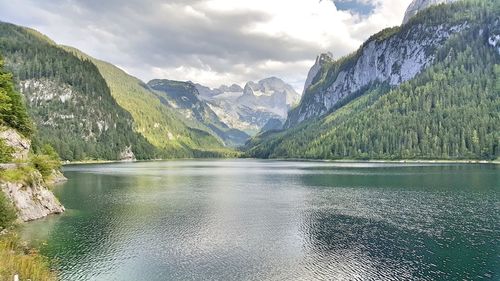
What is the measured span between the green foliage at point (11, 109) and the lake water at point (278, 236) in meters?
20.8

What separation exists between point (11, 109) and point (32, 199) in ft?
82.1

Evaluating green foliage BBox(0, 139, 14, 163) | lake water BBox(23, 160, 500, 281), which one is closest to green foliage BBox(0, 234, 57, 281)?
lake water BBox(23, 160, 500, 281)

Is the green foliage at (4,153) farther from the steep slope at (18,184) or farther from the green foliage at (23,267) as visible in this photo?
the green foliage at (23,267)

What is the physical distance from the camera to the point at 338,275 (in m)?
45.2

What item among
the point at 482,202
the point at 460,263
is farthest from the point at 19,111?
the point at 482,202

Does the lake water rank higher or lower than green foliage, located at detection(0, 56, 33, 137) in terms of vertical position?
lower

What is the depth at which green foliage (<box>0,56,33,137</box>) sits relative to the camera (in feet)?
276

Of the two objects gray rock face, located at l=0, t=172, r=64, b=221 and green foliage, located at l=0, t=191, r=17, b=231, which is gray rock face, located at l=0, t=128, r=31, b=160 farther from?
green foliage, located at l=0, t=191, r=17, b=231

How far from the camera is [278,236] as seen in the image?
63.5 metres

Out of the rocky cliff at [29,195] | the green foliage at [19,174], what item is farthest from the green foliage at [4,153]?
the green foliage at [19,174]

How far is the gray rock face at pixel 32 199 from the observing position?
68.3 m

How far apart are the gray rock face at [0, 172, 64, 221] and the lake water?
9.26ft

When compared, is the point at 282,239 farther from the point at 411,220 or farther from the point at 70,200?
the point at 70,200

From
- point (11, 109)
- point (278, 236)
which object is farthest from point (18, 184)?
point (278, 236)
